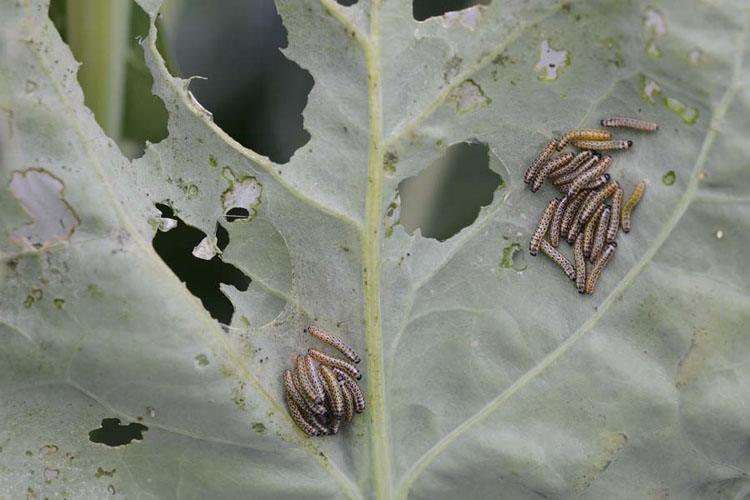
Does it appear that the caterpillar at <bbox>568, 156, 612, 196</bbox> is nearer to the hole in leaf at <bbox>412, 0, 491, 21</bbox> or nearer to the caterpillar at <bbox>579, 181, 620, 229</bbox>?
the caterpillar at <bbox>579, 181, 620, 229</bbox>

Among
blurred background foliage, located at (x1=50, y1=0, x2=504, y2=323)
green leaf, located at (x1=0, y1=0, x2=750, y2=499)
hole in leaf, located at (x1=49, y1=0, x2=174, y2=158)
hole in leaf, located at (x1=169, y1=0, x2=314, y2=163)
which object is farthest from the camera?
hole in leaf, located at (x1=169, y1=0, x2=314, y2=163)

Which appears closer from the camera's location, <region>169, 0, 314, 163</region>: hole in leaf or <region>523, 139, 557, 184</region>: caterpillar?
<region>523, 139, 557, 184</region>: caterpillar

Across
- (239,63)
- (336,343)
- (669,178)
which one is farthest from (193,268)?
(669,178)

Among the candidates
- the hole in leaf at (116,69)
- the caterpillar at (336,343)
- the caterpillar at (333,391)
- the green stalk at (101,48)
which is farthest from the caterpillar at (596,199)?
the green stalk at (101,48)

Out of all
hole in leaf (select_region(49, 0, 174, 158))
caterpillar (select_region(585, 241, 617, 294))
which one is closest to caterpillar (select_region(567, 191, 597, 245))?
caterpillar (select_region(585, 241, 617, 294))

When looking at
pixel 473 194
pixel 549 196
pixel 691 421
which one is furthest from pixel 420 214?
pixel 691 421

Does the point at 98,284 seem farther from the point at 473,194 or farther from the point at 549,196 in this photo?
the point at 473,194

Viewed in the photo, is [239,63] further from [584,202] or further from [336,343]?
[584,202]
